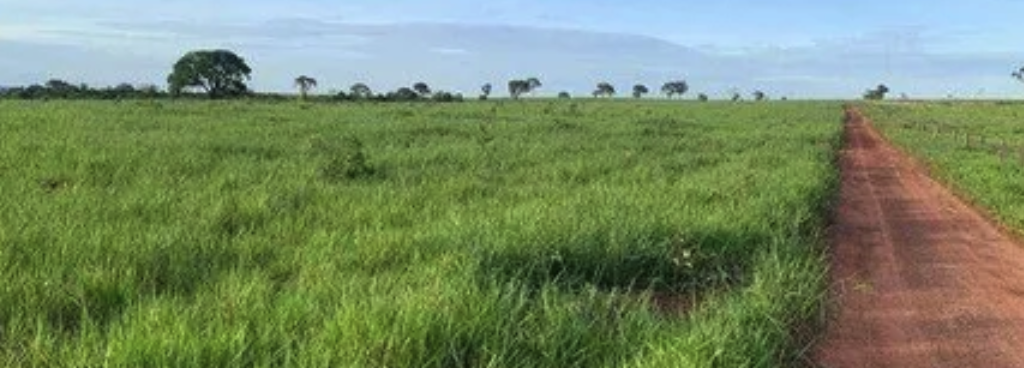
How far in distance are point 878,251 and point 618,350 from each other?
665 centimetres

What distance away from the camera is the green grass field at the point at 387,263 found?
498 centimetres

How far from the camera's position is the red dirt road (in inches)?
281

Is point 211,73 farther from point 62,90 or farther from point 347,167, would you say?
point 347,167

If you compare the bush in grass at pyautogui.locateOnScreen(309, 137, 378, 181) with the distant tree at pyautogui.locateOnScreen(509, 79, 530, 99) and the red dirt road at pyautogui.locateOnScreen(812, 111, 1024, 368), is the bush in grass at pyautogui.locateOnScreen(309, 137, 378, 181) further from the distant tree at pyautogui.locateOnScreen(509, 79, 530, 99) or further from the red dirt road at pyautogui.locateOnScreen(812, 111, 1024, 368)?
the distant tree at pyautogui.locateOnScreen(509, 79, 530, 99)

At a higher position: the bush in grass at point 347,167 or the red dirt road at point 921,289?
the bush in grass at point 347,167

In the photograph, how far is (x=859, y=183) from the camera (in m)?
20.3

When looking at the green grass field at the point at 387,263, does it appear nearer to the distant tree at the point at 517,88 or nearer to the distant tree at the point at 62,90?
the distant tree at the point at 62,90

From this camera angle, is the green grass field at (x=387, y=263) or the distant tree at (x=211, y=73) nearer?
the green grass field at (x=387, y=263)

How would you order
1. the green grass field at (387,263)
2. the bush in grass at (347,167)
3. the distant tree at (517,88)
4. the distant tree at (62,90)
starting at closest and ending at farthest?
the green grass field at (387,263), the bush in grass at (347,167), the distant tree at (62,90), the distant tree at (517,88)

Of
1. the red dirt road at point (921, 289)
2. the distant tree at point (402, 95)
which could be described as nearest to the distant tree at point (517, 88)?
the distant tree at point (402, 95)

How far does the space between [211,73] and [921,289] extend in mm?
89909

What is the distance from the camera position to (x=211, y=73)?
312 feet

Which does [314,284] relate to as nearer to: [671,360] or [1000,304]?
[671,360]

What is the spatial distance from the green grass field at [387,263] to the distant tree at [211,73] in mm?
79371
